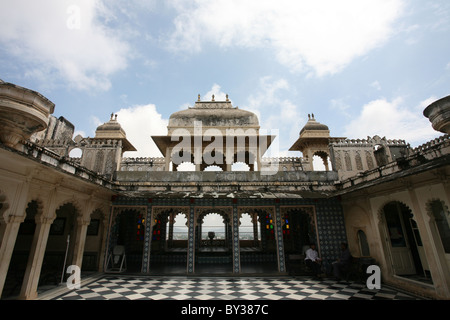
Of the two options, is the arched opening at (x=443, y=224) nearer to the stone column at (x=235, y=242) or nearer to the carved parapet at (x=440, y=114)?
the carved parapet at (x=440, y=114)

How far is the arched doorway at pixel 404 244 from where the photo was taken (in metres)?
7.48

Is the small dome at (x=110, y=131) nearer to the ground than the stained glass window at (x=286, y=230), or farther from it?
farther from it

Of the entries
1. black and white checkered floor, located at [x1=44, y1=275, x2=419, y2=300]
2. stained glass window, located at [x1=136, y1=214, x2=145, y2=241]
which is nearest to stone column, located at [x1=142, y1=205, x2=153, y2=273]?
black and white checkered floor, located at [x1=44, y1=275, x2=419, y2=300]

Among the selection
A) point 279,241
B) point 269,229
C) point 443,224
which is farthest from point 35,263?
point 443,224

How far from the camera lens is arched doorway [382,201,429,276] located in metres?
7.48

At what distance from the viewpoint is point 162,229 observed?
13.6 m

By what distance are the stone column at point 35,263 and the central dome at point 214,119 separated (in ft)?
27.1

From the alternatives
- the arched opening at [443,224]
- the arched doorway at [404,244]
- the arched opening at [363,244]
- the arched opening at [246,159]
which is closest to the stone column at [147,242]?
the arched opening at [246,159]

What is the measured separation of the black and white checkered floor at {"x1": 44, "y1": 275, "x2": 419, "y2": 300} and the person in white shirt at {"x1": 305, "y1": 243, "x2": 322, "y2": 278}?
13.9 inches

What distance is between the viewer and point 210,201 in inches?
387

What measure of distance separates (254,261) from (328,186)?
6.09 m
